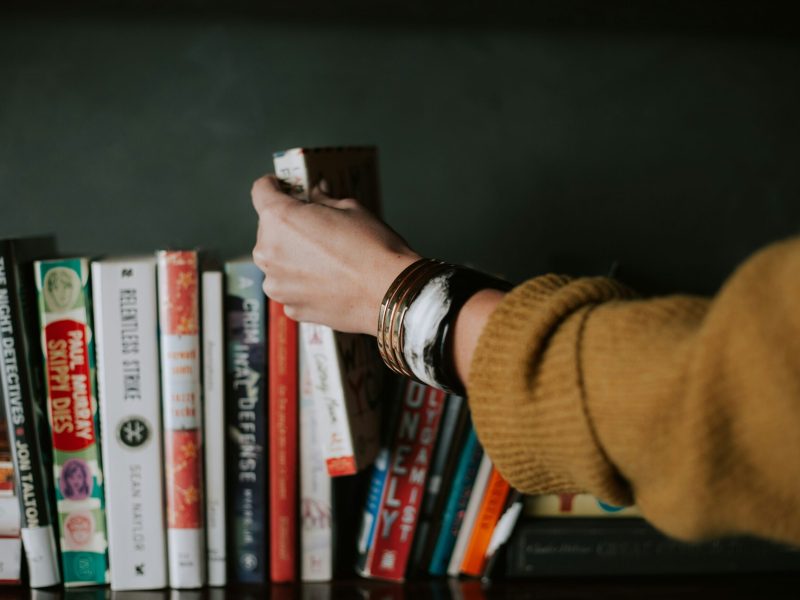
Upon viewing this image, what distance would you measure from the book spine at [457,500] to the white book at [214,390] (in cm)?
25

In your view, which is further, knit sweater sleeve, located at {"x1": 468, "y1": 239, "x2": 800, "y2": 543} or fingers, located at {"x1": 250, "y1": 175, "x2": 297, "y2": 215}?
fingers, located at {"x1": 250, "y1": 175, "x2": 297, "y2": 215}

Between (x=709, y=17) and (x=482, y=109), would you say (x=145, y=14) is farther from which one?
(x=709, y=17)

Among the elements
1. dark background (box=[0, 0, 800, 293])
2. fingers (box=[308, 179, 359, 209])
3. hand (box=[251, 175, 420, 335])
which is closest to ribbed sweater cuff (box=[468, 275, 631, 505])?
hand (box=[251, 175, 420, 335])

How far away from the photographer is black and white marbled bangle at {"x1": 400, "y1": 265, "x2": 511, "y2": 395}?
20.5 inches

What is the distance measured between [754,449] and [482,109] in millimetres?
785

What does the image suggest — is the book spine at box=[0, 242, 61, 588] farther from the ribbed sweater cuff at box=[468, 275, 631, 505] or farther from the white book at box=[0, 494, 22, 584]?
the ribbed sweater cuff at box=[468, 275, 631, 505]

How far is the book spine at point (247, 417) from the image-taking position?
2.67ft

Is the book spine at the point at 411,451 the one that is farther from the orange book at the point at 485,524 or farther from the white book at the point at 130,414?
the white book at the point at 130,414

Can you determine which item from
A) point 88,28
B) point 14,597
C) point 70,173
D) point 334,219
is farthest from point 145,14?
point 14,597

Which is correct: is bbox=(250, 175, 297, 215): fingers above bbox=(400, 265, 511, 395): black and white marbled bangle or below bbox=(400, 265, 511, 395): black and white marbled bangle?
above

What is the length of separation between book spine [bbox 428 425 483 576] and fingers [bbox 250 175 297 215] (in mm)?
351

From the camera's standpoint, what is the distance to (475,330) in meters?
0.51

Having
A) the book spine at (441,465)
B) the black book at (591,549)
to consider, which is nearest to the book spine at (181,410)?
the book spine at (441,465)

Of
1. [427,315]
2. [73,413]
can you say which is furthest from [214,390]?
[427,315]
